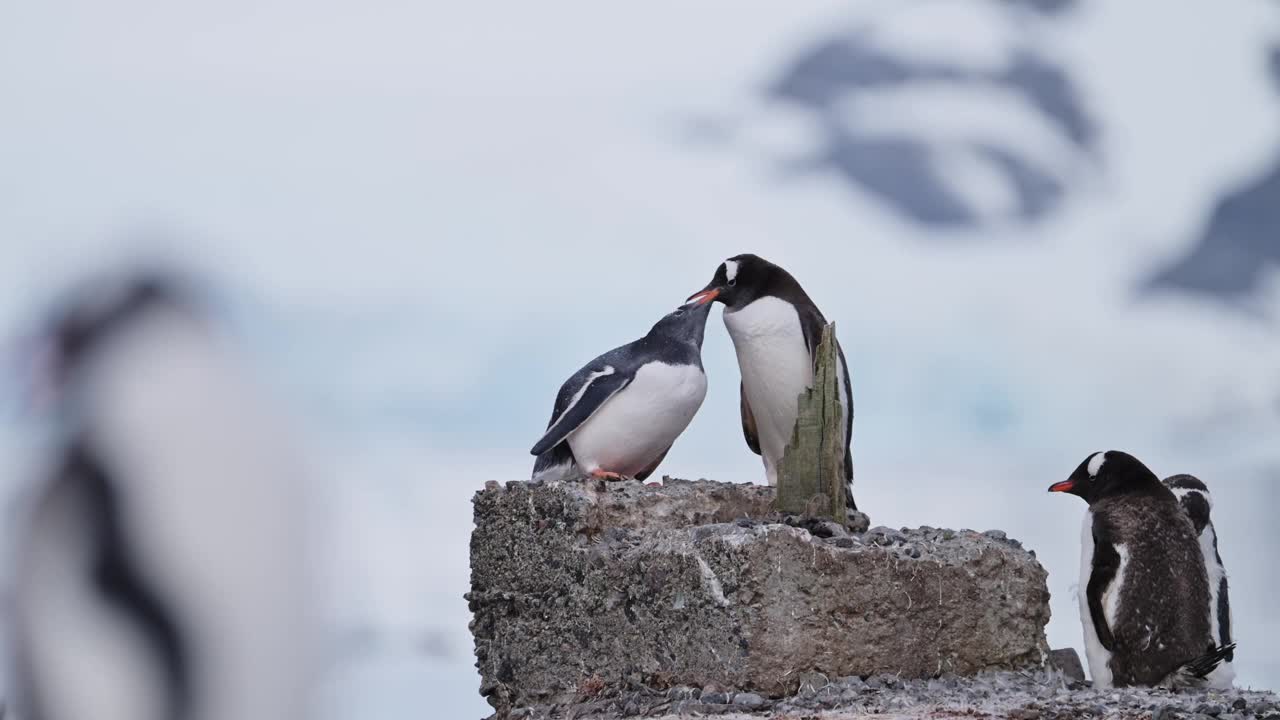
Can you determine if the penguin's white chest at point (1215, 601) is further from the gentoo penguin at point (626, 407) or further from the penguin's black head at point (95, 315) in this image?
the penguin's black head at point (95, 315)

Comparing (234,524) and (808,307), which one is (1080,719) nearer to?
(808,307)

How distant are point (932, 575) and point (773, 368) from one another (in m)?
1.49

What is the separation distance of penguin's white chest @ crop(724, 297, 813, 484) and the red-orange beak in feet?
0.42

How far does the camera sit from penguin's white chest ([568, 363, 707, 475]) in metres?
5.91

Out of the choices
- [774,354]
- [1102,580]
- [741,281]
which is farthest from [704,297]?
[1102,580]

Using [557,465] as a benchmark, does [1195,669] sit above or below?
below

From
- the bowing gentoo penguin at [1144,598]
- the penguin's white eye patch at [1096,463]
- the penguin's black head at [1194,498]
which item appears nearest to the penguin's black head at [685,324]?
the penguin's white eye patch at [1096,463]

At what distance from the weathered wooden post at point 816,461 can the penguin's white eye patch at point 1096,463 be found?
1.00 metres

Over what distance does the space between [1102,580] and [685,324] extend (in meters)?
2.02

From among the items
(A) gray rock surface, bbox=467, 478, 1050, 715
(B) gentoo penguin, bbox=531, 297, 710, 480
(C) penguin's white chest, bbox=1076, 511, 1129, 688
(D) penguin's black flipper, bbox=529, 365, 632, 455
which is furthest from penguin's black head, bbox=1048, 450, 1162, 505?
(D) penguin's black flipper, bbox=529, 365, 632, 455

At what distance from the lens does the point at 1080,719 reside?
470cm

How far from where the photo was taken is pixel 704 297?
645cm

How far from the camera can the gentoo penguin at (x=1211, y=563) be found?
5.62 m

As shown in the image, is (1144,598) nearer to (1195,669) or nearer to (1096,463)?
(1195,669)
